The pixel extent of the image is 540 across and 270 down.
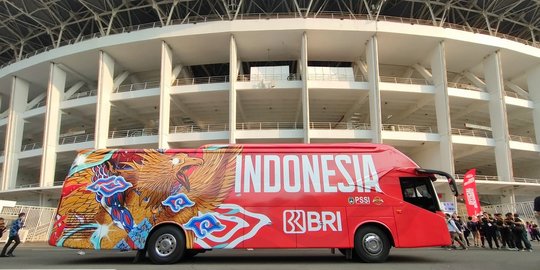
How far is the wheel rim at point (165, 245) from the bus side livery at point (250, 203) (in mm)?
25

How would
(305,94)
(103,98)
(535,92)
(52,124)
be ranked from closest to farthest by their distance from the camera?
1. (305,94)
2. (103,98)
3. (52,124)
4. (535,92)

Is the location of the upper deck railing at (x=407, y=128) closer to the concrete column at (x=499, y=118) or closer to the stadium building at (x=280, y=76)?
the stadium building at (x=280, y=76)

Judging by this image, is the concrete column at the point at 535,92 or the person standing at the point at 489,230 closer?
the person standing at the point at 489,230

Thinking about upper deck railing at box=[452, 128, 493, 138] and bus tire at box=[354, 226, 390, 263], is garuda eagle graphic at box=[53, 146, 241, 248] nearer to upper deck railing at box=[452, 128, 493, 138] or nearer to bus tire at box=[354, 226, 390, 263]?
bus tire at box=[354, 226, 390, 263]

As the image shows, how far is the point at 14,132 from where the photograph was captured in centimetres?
3612

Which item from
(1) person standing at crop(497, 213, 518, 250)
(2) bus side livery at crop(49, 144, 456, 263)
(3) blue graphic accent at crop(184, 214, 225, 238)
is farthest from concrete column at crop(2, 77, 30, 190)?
(1) person standing at crop(497, 213, 518, 250)

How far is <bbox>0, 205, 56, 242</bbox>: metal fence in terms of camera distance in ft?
79.7

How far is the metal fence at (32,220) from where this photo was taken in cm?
2428

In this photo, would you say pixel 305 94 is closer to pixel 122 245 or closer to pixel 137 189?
pixel 137 189

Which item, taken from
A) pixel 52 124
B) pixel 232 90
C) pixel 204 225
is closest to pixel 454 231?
pixel 204 225

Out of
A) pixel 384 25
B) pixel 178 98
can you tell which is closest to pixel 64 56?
pixel 178 98

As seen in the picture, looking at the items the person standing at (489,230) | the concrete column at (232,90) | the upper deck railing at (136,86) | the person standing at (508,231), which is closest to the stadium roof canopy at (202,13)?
the concrete column at (232,90)

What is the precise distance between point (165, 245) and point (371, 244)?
5.19 meters

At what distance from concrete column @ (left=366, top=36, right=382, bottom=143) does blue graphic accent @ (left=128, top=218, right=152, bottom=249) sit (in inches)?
873
